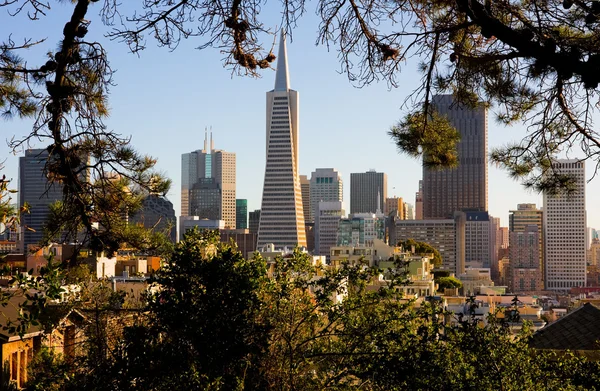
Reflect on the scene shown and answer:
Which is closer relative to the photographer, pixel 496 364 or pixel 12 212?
pixel 12 212

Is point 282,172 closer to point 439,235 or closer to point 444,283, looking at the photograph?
point 439,235

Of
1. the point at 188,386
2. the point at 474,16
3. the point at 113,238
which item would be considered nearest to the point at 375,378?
the point at 188,386

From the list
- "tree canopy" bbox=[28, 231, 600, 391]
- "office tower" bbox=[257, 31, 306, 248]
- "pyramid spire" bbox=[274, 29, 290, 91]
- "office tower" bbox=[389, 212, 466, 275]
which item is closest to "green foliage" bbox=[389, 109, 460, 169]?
"tree canopy" bbox=[28, 231, 600, 391]

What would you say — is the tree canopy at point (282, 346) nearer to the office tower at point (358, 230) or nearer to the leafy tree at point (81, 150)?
the leafy tree at point (81, 150)

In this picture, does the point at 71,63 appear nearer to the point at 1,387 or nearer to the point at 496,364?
the point at 496,364

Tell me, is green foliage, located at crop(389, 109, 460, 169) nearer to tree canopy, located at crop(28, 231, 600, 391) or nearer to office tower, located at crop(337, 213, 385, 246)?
tree canopy, located at crop(28, 231, 600, 391)

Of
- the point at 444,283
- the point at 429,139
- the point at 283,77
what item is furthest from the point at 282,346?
the point at 283,77

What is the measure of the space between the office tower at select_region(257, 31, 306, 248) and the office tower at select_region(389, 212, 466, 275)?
34.4m

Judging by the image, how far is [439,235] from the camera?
19450 centimetres

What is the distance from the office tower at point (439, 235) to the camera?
190125 mm

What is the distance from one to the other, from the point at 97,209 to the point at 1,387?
4739 mm

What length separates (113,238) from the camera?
6.42 metres

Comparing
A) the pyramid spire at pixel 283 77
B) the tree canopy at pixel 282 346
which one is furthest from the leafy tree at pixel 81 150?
the pyramid spire at pixel 283 77

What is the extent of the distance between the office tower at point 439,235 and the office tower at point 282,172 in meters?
34.4
